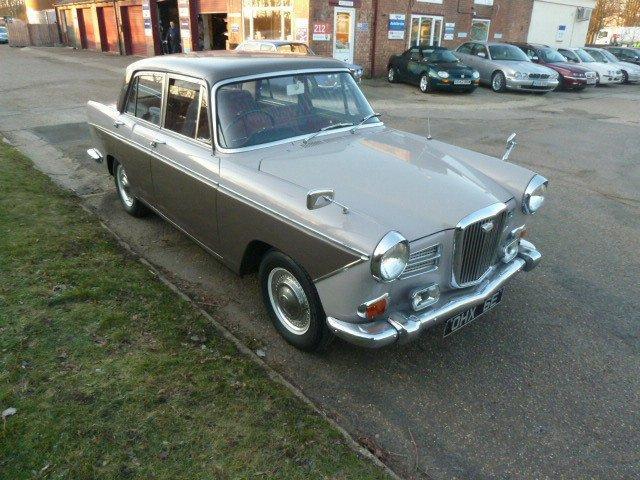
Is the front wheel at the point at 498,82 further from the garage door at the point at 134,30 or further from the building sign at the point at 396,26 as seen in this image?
the garage door at the point at 134,30

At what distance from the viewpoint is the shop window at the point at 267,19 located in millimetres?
17812

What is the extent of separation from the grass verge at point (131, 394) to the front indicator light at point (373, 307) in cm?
66

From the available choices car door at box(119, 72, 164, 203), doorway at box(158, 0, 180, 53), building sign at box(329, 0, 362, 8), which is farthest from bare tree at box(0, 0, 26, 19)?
car door at box(119, 72, 164, 203)

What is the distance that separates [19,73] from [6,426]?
2040 cm

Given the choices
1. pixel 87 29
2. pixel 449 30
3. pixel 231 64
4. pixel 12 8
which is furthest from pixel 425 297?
pixel 12 8

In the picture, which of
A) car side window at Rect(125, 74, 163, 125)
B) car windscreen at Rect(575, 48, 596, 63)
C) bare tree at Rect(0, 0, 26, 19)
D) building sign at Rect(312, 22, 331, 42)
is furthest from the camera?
bare tree at Rect(0, 0, 26, 19)

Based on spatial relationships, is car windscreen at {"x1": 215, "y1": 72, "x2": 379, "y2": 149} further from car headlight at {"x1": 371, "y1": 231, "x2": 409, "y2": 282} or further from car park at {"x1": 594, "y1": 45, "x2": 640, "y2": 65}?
car park at {"x1": 594, "y1": 45, "x2": 640, "y2": 65}

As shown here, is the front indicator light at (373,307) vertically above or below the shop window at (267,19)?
below

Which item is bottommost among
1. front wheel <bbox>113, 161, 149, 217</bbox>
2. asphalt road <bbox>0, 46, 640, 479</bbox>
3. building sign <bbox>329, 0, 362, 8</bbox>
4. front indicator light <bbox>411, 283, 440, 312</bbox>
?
asphalt road <bbox>0, 46, 640, 479</bbox>

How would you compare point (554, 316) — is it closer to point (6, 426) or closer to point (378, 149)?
point (378, 149)

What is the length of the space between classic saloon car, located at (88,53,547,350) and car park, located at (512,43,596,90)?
55.7ft

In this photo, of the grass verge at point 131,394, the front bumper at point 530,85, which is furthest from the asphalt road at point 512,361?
the front bumper at point 530,85

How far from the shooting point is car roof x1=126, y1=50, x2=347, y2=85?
12.2 ft

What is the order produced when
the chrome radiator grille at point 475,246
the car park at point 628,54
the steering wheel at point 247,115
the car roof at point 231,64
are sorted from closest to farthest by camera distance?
the chrome radiator grille at point 475,246 < the steering wheel at point 247,115 < the car roof at point 231,64 < the car park at point 628,54
